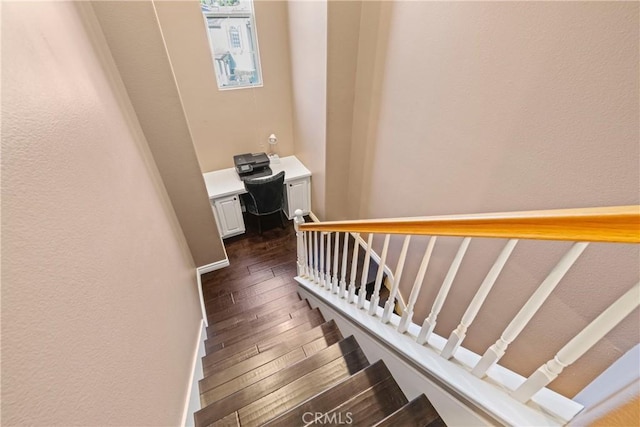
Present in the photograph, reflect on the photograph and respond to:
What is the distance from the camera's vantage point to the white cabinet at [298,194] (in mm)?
3414

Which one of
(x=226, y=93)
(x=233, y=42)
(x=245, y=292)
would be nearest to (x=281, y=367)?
(x=245, y=292)

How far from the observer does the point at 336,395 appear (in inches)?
50.3

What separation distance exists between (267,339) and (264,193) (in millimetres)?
1637

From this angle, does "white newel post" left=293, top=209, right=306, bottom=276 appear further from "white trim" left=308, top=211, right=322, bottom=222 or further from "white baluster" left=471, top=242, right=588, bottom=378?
"white baluster" left=471, top=242, right=588, bottom=378

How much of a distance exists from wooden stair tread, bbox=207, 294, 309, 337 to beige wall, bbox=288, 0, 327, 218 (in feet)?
3.96

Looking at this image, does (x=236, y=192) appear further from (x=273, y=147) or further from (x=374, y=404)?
(x=374, y=404)

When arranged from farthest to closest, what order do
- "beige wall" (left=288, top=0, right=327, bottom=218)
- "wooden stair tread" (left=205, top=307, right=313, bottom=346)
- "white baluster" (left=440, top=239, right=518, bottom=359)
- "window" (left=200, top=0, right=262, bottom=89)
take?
"window" (left=200, top=0, right=262, bottom=89), "beige wall" (left=288, top=0, right=327, bottom=218), "wooden stair tread" (left=205, top=307, right=313, bottom=346), "white baluster" (left=440, top=239, right=518, bottom=359)

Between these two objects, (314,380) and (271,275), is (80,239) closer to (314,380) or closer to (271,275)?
(314,380)

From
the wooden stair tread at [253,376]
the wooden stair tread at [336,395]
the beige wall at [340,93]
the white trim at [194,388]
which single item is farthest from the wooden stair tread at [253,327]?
the beige wall at [340,93]

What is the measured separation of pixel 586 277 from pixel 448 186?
823mm

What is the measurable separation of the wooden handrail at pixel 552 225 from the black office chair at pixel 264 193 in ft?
7.79

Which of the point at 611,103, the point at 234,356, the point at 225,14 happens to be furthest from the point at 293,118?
the point at 611,103

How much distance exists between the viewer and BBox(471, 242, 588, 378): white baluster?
21.5 inches

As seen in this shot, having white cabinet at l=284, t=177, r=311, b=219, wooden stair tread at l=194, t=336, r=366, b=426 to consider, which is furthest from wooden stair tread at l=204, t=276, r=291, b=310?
wooden stair tread at l=194, t=336, r=366, b=426
